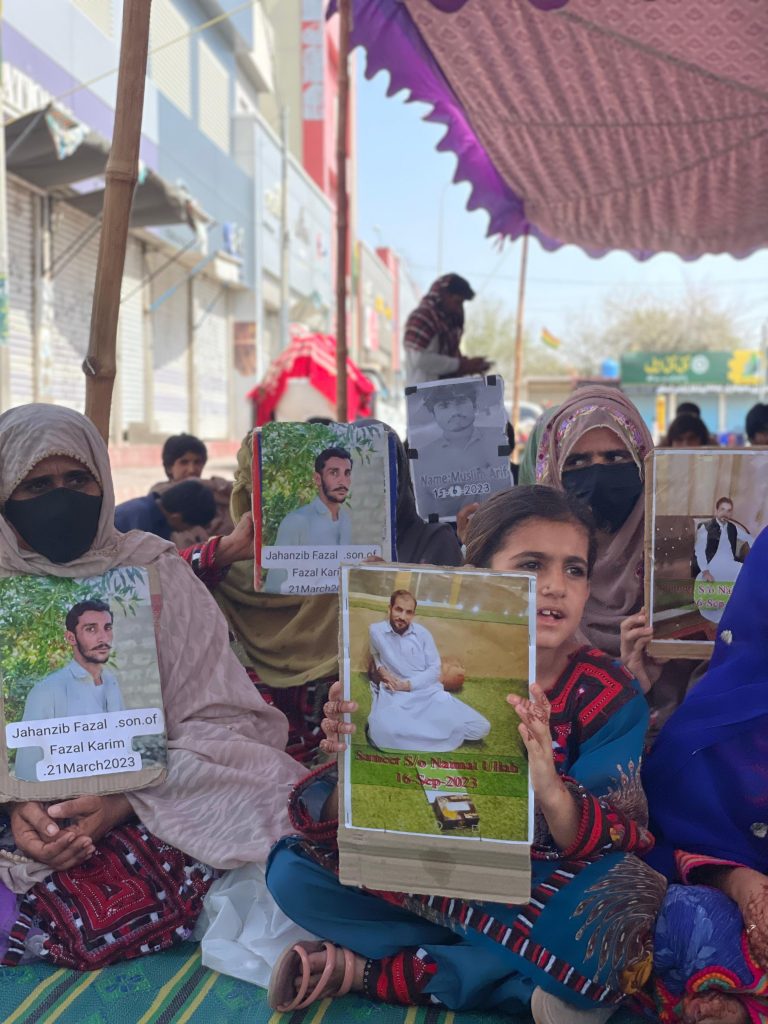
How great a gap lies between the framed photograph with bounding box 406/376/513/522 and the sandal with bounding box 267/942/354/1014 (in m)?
1.38

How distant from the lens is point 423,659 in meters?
1.76

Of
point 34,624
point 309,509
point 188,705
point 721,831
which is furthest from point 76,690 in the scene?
point 721,831

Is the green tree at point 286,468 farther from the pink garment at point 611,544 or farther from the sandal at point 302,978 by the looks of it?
the sandal at point 302,978

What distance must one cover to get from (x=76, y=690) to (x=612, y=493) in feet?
4.35

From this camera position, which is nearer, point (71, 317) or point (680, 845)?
point (680, 845)

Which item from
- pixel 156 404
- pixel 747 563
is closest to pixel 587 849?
pixel 747 563

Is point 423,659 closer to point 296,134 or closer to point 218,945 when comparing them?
point 218,945

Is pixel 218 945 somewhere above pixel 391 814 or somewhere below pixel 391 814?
below

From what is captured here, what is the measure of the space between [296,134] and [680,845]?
92.3ft

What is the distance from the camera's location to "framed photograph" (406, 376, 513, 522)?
3.07 m

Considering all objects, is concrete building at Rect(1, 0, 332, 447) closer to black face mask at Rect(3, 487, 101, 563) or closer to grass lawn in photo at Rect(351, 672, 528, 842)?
black face mask at Rect(3, 487, 101, 563)

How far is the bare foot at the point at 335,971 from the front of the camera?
Answer: 191 centimetres

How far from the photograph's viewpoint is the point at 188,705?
2365 millimetres

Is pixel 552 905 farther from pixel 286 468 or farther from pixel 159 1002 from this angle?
pixel 286 468
